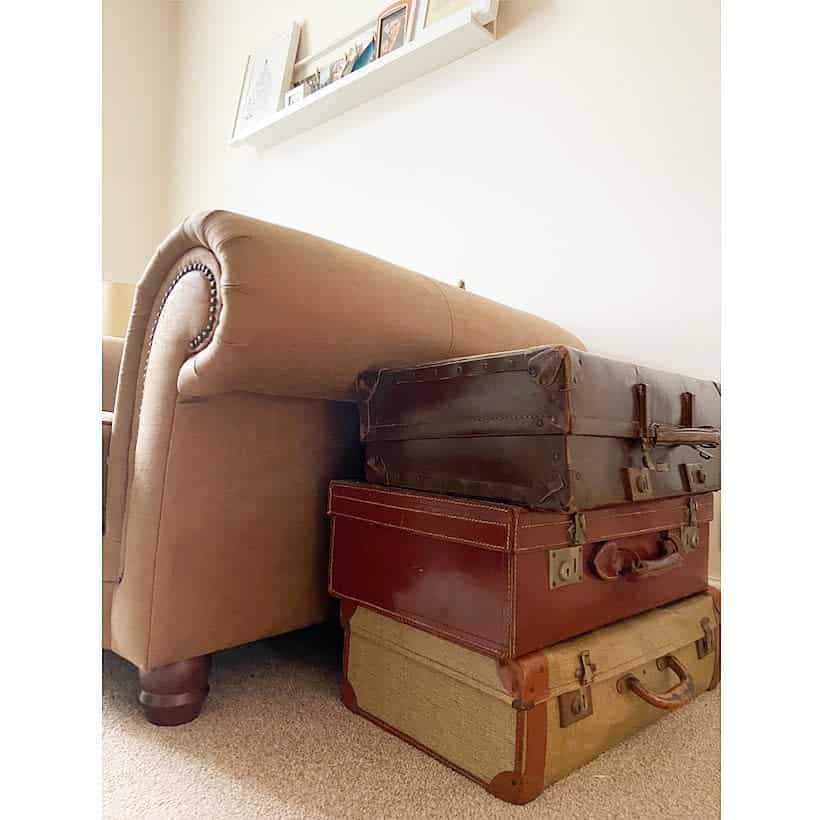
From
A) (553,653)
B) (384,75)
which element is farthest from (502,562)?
(384,75)

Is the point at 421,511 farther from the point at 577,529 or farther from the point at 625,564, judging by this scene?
the point at 625,564

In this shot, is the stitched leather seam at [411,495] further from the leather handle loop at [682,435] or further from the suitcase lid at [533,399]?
the leather handle loop at [682,435]

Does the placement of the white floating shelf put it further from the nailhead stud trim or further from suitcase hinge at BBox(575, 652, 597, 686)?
suitcase hinge at BBox(575, 652, 597, 686)

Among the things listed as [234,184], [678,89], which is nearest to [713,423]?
[678,89]

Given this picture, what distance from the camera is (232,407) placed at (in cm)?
96

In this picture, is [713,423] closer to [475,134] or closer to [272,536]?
[272,536]

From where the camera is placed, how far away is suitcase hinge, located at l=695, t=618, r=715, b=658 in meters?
1.08

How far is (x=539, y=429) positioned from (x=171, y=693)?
0.65 metres

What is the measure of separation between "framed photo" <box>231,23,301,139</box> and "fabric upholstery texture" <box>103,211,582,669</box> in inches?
74.1

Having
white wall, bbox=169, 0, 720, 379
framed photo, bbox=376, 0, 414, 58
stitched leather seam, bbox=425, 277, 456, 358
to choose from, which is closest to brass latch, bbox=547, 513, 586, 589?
stitched leather seam, bbox=425, 277, 456, 358

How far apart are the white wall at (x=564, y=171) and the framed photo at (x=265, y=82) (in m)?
0.11

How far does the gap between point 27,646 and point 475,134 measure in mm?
2001

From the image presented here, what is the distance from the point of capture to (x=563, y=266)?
176 cm

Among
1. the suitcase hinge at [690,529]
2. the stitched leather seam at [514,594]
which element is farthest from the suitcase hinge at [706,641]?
the stitched leather seam at [514,594]
